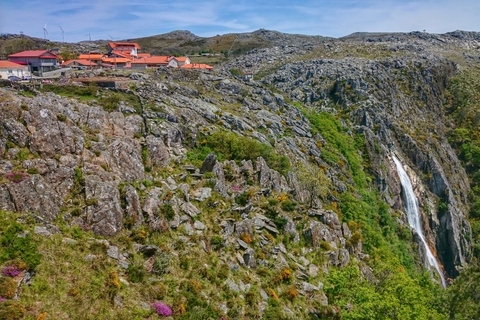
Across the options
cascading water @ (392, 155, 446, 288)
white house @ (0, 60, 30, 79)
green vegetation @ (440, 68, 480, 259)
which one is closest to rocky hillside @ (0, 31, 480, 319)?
cascading water @ (392, 155, 446, 288)

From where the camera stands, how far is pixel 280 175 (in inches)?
1889

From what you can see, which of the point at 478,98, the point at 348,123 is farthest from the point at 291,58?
the point at 478,98

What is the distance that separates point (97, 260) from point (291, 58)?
13963 centimetres

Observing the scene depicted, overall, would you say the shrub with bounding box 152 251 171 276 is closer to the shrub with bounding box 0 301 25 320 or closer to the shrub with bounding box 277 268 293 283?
the shrub with bounding box 0 301 25 320

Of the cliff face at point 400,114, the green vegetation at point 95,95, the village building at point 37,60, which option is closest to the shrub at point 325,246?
the green vegetation at point 95,95

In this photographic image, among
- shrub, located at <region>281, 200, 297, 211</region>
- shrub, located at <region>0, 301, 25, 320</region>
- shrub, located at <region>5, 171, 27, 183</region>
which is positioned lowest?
shrub, located at <region>281, 200, 297, 211</region>

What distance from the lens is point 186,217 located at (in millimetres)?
30734

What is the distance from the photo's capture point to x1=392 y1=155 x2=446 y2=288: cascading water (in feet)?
239

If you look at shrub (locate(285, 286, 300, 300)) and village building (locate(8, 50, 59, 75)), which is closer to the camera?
shrub (locate(285, 286, 300, 300))

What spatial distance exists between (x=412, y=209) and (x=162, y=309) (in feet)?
244

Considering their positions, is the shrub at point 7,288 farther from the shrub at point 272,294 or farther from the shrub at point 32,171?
the shrub at point 272,294

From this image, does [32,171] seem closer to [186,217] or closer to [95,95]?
[186,217]

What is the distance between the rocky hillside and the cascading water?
16.3 ft

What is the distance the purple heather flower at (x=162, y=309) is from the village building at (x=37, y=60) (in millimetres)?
77833
